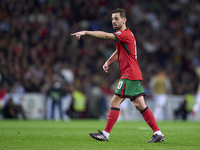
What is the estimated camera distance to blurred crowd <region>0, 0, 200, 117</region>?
732 inches

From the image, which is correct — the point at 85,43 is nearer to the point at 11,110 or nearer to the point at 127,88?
the point at 11,110

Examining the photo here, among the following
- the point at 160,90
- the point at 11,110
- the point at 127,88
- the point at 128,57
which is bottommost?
the point at 11,110

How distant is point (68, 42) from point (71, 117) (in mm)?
4518

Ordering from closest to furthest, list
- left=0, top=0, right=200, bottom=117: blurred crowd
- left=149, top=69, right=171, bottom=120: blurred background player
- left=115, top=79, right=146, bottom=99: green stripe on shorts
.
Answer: left=115, top=79, right=146, bottom=99: green stripe on shorts, left=149, top=69, right=171, bottom=120: blurred background player, left=0, top=0, right=200, bottom=117: blurred crowd

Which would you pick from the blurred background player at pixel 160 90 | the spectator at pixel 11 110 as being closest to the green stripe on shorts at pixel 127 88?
the spectator at pixel 11 110

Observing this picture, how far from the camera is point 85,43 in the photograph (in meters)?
21.3

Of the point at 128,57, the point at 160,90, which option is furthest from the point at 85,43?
the point at 128,57

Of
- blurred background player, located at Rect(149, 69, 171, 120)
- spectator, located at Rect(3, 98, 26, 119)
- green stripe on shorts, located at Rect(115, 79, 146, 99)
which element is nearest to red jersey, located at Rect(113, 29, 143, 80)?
green stripe on shorts, located at Rect(115, 79, 146, 99)

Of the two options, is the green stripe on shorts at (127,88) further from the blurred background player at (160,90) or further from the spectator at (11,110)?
the blurred background player at (160,90)

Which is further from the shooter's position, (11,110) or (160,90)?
(160,90)

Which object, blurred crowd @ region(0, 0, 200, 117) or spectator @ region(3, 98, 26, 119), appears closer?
spectator @ region(3, 98, 26, 119)

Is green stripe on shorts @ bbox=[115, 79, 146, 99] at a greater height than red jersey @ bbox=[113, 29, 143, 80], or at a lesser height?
lesser

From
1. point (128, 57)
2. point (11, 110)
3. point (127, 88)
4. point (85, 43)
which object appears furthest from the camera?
point (85, 43)

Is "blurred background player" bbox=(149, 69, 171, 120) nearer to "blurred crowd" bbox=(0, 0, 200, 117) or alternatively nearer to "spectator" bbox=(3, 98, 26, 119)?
"blurred crowd" bbox=(0, 0, 200, 117)
